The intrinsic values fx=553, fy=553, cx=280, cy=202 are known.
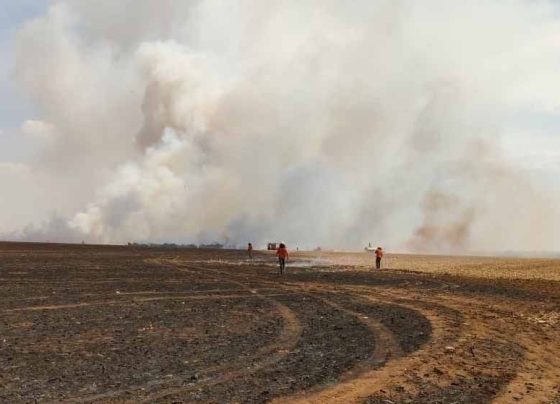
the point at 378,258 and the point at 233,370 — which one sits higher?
the point at 378,258

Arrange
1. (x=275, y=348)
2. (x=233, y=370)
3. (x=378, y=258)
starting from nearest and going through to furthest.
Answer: (x=233, y=370) → (x=275, y=348) → (x=378, y=258)

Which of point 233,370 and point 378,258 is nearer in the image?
point 233,370

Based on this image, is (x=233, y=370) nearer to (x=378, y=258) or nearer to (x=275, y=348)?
(x=275, y=348)

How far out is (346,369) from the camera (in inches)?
511

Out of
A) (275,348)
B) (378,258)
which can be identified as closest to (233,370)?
(275,348)

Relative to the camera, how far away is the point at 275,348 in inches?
610

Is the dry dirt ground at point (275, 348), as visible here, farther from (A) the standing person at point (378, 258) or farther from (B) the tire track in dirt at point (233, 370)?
(A) the standing person at point (378, 258)

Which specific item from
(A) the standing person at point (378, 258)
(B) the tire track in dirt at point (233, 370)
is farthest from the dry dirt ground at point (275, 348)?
(A) the standing person at point (378, 258)

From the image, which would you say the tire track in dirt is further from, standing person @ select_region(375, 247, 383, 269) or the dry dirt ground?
standing person @ select_region(375, 247, 383, 269)

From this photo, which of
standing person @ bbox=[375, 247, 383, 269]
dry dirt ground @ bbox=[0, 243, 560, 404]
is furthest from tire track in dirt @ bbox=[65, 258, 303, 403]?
standing person @ bbox=[375, 247, 383, 269]

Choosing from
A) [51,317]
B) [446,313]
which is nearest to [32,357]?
[51,317]

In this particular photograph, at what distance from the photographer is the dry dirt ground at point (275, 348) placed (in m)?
11.2

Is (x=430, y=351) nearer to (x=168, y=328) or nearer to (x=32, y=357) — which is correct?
(x=168, y=328)

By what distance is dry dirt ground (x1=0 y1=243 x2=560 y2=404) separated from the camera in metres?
11.2
